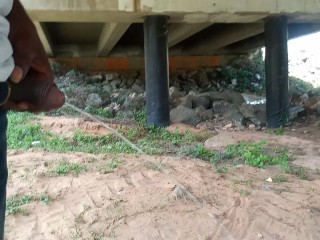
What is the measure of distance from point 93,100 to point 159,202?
23.2ft

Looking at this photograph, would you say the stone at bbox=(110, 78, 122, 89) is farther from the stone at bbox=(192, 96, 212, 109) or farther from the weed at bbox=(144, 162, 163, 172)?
the weed at bbox=(144, 162, 163, 172)

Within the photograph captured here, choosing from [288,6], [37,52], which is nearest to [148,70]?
[288,6]

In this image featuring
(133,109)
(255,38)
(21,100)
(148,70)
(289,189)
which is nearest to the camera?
(21,100)

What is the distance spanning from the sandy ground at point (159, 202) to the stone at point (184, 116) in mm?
3390

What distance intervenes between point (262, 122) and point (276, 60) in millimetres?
1451

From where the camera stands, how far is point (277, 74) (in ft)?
28.8

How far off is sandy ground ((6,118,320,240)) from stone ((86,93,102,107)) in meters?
4.82

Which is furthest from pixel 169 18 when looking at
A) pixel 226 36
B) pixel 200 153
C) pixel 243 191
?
pixel 243 191

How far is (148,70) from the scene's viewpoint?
8500mm

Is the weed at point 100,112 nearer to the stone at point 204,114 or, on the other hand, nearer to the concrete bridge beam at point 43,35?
the stone at point 204,114

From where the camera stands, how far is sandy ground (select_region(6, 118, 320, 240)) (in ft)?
10.9

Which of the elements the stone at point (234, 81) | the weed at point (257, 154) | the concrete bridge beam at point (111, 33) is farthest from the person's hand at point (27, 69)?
the stone at point (234, 81)

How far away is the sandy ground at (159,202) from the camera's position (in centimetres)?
332

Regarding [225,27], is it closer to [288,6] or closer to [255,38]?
[255,38]
